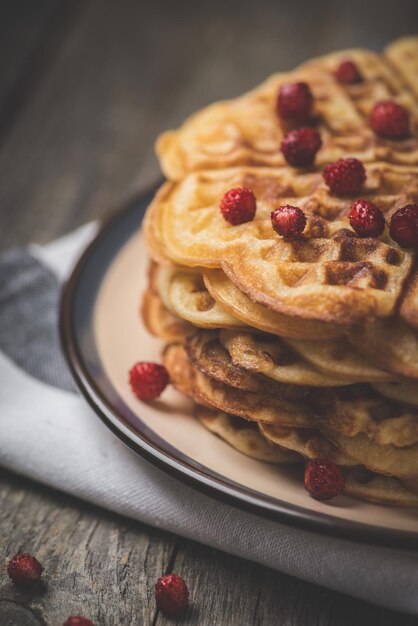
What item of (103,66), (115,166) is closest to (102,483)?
(115,166)

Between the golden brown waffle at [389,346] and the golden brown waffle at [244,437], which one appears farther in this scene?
the golden brown waffle at [244,437]

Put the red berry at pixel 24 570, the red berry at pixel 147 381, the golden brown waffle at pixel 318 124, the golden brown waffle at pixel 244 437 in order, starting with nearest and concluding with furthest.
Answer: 1. the red berry at pixel 24 570
2. the golden brown waffle at pixel 244 437
3. the red berry at pixel 147 381
4. the golden brown waffle at pixel 318 124

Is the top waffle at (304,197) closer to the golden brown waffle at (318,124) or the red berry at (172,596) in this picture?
the golden brown waffle at (318,124)

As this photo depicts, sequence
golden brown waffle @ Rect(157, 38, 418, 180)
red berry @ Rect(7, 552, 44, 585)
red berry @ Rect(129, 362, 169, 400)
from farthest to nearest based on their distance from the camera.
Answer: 1. golden brown waffle @ Rect(157, 38, 418, 180)
2. red berry @ Rect(129, 362, 169, 400)
3. red berry @ Rect(7, 552, 44, 585)

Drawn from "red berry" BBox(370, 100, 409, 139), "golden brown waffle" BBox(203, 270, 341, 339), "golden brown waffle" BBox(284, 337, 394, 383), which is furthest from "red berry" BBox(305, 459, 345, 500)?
"red berry" BBox(370, 100, 409, 139)

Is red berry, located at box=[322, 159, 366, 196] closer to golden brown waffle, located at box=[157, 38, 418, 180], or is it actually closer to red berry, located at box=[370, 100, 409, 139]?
golden brown waffle, located at box=[157, 38, 418, 180]

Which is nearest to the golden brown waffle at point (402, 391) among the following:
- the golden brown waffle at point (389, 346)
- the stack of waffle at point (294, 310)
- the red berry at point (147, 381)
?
the stack of waffle at point (294, 310)
